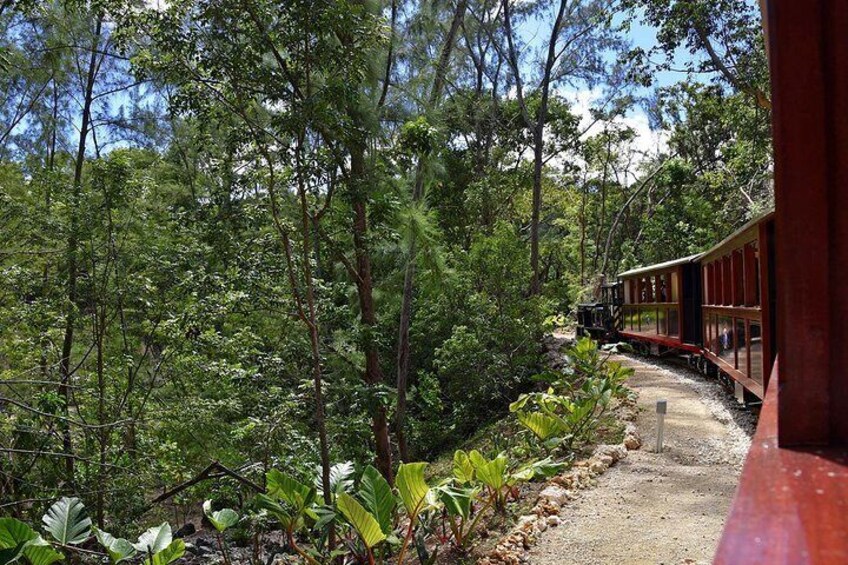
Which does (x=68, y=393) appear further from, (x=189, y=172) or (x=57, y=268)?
(x=189, y=172)

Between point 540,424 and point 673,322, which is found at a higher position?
point 673,322

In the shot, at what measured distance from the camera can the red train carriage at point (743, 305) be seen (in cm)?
649

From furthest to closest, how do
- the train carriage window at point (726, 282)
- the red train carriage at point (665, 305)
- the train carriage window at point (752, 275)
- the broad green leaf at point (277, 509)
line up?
the red train carriage at point (665, 305)
the train carriage window at point (726, 282)
the train carriage window at point (752, 275)
the broad green leaf at point (277, 509)

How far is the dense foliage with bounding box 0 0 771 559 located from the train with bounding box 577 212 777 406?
2.04m

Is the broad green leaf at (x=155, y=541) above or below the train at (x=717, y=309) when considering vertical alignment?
below

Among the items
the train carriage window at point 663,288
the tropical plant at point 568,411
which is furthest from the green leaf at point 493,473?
the train carriage window at point 663,288

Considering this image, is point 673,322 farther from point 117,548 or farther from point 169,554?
point 117,548

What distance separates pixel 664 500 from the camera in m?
6.38

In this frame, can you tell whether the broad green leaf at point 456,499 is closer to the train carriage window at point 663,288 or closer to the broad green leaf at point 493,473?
the broad green leaf at point 493,473

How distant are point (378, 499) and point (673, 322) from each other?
10.3 metres

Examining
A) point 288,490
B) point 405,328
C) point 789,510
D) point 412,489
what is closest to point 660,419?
point 412,489

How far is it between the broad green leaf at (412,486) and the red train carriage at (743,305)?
3169 millimetres

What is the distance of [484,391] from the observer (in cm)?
1539

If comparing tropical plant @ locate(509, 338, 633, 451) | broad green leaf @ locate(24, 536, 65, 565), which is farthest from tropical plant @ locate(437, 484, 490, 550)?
broad green leaf @ locate(24, 536, 65, 565)
